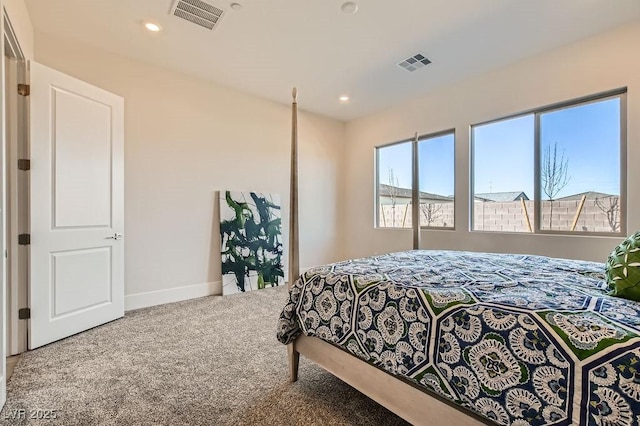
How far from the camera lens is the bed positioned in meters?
0.88

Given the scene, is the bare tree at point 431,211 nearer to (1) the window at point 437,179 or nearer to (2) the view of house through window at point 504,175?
(1) the window at point 437,179

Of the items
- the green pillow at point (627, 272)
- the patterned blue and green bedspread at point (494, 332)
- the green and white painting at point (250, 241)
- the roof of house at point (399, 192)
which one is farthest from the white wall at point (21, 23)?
the roof of house at point (399, 192)

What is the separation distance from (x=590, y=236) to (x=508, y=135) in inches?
57.0

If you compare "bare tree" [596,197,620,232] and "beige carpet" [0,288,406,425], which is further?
"bare tree" [596,197,620,232]

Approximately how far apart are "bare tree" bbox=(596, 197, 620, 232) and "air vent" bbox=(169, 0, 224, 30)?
13.7ft

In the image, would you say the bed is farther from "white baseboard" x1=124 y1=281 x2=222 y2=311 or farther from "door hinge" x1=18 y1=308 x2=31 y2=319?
"white baseboard" x1=124 y1=281 x2=222 y2=311

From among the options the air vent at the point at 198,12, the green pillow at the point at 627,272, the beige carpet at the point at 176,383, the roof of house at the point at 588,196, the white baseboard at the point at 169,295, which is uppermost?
the air vent at the point at 198,12

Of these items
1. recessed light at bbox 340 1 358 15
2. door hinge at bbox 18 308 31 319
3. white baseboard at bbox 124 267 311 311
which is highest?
recessed light at bbox 340 1 358 15

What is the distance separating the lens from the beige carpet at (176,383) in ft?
5.25

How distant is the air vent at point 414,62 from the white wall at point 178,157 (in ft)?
5.23

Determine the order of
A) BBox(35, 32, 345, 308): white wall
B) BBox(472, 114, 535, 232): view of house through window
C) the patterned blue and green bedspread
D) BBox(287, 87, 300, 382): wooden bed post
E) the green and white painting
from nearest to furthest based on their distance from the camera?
1. the patterned blue and green bedspread
2. BBox(287, 87, 300, 382): wooden bed post
3. BBox(35, 32, 345, 308): white wall
4. BBox(472, 114, 535, 232): view of house through window
5. the green and white painting

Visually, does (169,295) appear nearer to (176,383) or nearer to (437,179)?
(176,383)

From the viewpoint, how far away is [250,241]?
4.24m

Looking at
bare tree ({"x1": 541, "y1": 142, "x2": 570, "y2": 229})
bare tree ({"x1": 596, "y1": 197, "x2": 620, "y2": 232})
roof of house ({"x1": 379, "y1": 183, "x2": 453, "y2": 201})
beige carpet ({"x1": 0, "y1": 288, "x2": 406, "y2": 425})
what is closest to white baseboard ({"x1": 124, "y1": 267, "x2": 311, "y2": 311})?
beige carpet ({"x1": 0, "y1": 288, "x2": 406, "y2": 425})
